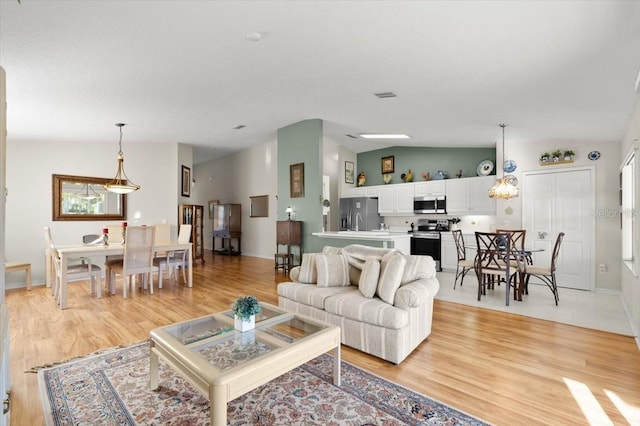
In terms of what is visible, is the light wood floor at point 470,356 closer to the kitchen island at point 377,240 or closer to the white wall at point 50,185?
the kitchen island at point 377,240

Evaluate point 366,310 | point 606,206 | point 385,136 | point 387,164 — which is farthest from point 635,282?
point 387,164

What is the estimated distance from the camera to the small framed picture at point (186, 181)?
7668mm

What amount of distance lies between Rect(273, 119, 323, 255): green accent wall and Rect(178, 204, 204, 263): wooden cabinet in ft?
8.02

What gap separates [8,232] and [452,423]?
740 centimetres

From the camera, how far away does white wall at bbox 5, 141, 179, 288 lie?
562 centimetres

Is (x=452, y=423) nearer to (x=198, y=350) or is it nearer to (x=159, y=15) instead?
(x=198, y=350)

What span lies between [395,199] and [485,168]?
2.06 meters

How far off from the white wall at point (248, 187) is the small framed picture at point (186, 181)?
1906mm

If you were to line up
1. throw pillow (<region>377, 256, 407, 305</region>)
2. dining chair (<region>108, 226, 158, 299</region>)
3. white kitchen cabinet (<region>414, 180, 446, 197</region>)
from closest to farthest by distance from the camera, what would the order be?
throw pillow (<region>377, 256, 407, 305</region>)
dining chair (<region>108, 226, 158, 299</region>)
white kitchen cabinet (<region>414, 180, 446, 197</region>)

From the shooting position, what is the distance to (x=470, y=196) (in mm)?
6559

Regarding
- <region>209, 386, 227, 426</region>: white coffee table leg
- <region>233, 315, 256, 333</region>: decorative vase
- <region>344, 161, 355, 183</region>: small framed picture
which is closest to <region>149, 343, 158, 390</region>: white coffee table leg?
<region>233, 315, 256, 333</region>: decorative vase

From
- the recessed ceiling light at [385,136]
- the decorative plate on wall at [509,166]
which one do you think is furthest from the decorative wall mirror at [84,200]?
the decorative plate on wall at [509,166]

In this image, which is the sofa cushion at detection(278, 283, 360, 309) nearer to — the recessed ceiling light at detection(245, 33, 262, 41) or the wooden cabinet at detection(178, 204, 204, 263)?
the recessed ceiling light at detection(245, 33, 262, 41)

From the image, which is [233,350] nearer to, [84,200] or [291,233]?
[291,233]
